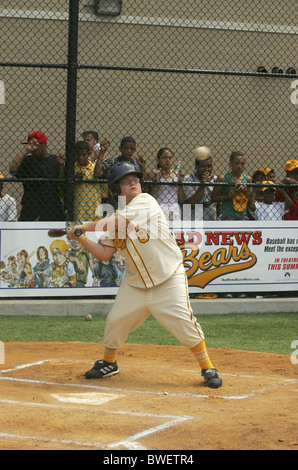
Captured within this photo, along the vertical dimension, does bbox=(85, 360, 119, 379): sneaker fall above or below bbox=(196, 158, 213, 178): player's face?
below

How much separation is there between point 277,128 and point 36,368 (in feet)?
31.9

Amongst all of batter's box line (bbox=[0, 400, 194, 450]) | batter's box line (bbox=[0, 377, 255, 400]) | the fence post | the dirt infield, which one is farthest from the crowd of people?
batter's box line (bbox=[0, 400, 194, 450])

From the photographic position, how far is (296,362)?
6.78 meters

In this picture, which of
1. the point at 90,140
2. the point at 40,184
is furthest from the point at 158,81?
the point at 40,184

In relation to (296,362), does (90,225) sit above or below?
above

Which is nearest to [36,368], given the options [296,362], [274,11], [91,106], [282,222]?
[296,362]

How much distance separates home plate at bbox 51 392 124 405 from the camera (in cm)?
520

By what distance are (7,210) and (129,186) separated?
400 centimetres

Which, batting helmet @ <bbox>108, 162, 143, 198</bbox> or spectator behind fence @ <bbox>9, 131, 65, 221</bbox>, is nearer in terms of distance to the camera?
batting helmet @ <bbox>108, 162, 143, 198</bbox>

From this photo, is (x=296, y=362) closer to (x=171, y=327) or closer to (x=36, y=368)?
(x=171, y=327)

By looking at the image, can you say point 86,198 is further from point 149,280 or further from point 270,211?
point 149,280

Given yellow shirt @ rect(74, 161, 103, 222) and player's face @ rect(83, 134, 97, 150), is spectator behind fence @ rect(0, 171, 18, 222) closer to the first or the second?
yellow shirt @ rect(74, 161, 103, 222)

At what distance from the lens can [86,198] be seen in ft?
31.5

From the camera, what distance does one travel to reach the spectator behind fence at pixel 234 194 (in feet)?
32.6
